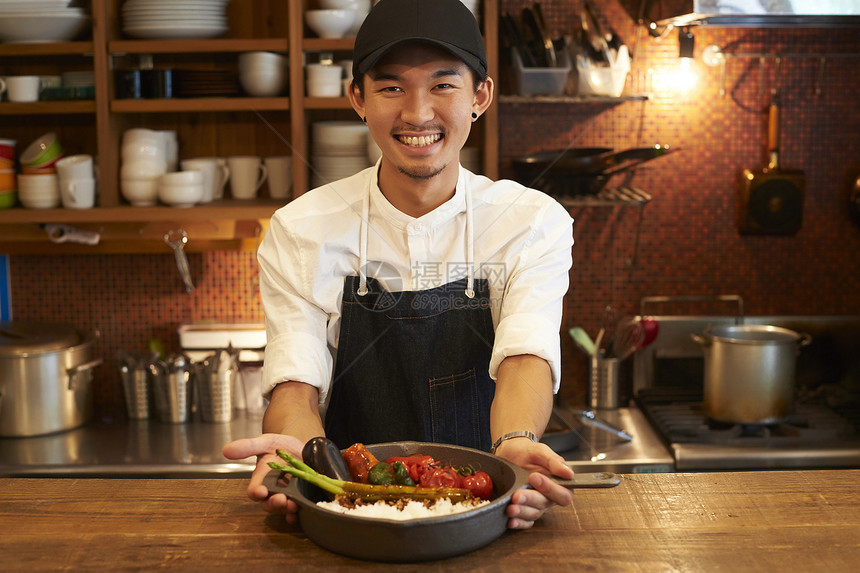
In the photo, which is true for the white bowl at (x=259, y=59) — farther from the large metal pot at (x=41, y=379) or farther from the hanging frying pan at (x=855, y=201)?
the hanging frying pan at (x=855, y=201)

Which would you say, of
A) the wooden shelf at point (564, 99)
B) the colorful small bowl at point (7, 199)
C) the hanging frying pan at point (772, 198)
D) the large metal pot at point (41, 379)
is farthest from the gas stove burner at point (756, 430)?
the colorful small bowl at point (7, 199)

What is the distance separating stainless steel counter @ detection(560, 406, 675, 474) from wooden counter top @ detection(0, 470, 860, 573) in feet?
3.42

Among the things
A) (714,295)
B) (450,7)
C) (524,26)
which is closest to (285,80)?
(524,26)

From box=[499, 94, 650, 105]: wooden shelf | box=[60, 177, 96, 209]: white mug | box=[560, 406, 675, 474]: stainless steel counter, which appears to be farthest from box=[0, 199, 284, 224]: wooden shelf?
box=[560, 406, 675, 474]: stainless steel counter

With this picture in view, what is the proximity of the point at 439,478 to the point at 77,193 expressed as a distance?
1837 millimetres

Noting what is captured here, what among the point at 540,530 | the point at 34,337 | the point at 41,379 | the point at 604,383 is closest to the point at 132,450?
the point at 41,379

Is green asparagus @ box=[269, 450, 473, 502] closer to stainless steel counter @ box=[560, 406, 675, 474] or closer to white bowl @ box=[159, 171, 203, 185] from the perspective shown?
stainless steel counter @ box=[560, 406, 675, 474]

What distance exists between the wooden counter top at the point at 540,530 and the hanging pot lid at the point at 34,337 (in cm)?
135

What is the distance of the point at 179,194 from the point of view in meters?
2.49

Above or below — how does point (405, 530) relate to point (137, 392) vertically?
above

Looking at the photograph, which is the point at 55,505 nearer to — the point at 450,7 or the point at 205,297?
the point at 450,7

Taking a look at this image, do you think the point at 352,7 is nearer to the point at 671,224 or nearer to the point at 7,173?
the point at 7,173

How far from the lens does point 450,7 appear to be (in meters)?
1.50

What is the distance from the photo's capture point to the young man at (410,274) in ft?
5.04
